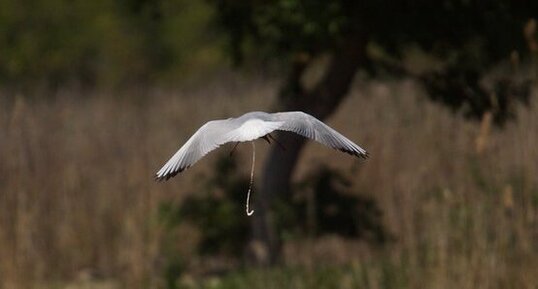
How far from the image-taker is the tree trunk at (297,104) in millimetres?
9508

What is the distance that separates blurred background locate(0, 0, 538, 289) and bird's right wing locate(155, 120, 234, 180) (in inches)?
119

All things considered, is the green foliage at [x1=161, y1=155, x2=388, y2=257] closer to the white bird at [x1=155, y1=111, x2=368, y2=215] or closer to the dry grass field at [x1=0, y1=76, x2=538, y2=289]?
the dry grass field at [x1=0, y1=76, x2=538, y2=289]

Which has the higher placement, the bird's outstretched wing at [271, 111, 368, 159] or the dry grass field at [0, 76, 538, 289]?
the dry grass field at [0, 76, 538, 289]

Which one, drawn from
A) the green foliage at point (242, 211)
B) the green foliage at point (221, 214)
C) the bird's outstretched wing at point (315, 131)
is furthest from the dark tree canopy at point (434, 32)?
the bird's outstretched wing at point (315, 131)

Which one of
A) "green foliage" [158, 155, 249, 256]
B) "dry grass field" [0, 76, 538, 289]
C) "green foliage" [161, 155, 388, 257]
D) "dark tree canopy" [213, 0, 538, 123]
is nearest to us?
"dry grass field" [0, 76, 538, 289]

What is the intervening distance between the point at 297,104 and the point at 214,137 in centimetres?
665

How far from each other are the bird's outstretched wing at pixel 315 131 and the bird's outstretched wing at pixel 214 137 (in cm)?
6

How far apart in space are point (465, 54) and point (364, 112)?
8.75ft

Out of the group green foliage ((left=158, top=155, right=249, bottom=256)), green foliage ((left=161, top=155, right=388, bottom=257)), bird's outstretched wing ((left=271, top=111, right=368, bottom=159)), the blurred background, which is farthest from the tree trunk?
bird's outstretched wing ((left=271, top=111, right=368, bottom=159))

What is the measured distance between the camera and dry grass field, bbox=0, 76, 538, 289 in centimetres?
718

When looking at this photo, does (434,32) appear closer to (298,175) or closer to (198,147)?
(298,175)

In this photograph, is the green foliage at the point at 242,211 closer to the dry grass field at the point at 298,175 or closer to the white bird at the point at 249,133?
the dry grass field at the point at 298,175

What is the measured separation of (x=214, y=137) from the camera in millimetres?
3059

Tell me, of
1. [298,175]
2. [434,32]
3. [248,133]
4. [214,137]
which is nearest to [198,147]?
[214,137]
